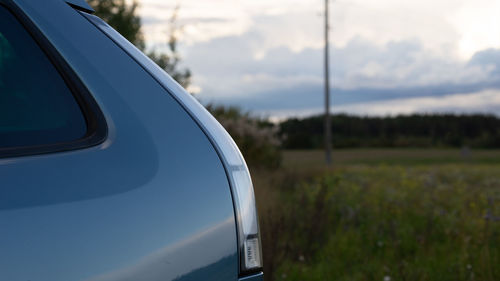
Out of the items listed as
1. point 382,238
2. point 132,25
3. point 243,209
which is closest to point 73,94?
point 243,209

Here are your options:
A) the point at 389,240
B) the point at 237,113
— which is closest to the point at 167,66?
the point at 237,113

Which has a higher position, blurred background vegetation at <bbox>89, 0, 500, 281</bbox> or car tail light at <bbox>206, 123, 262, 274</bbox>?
car tail light at <bbox>206, 123, 262, 274</bbox>

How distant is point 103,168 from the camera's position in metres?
1.43

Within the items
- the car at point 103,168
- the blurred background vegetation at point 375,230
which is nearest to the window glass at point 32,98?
the car at point 103,168

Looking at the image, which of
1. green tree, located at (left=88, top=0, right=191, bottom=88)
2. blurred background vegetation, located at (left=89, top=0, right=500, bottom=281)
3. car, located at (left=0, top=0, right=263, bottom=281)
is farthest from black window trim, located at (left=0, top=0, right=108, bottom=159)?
green tree, located at (left=88, top=0, right=191, bottom=88)

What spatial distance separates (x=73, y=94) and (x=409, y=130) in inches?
2230

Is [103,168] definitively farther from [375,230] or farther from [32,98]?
[375,230]

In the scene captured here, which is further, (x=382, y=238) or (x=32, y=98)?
(x=382, y=238)

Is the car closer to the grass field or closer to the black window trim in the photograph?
the black window trim

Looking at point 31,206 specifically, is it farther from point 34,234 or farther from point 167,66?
point 167,66

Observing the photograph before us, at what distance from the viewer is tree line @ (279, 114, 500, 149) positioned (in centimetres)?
5209

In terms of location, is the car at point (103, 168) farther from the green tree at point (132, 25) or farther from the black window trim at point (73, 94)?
the green tree at point (132, 25)

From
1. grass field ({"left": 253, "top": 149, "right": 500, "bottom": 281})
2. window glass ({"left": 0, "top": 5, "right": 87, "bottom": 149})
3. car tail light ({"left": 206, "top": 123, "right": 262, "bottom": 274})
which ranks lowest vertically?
grass field ({"left": 253, "top": 149, "right": 500, "bottom": 281})

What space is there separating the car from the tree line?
48.7 meters
